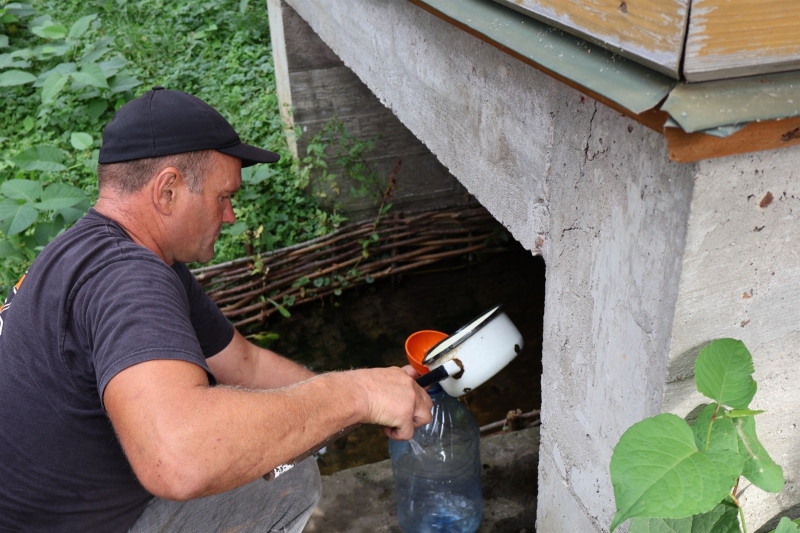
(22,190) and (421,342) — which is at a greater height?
(421,342)

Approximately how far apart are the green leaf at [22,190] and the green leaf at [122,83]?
228cm

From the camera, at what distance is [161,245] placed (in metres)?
2.26

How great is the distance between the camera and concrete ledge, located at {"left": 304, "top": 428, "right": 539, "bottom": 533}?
9.93ft

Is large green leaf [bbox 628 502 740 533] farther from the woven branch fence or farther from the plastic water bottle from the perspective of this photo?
the woven branch fence

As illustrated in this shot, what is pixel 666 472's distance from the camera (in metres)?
1.21

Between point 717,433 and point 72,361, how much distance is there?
159cm

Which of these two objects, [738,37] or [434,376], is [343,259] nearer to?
[434,376]

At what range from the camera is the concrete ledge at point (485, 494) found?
3025 millimetres

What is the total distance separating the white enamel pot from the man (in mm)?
175

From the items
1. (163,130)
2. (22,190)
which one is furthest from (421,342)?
(22,190)

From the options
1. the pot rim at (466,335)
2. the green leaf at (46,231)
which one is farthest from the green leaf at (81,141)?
the pot rim at (466,335)

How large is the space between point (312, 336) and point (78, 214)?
1.83 meters

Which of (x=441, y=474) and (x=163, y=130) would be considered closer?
(x=163, y=130)

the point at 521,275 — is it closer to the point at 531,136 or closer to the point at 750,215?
the point at 531,136
